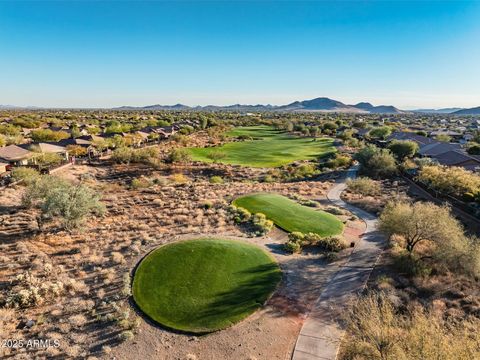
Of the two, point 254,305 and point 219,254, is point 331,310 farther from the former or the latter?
point 219,254

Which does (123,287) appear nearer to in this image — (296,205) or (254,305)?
(254,305)

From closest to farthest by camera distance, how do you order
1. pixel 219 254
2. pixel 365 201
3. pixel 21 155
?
pixel 219 254, pixel 365 201, pixel 21 155

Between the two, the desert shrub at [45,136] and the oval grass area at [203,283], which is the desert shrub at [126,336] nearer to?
the oval grass area at [203,283]

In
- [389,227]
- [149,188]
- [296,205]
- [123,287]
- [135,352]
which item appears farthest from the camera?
[149,188]

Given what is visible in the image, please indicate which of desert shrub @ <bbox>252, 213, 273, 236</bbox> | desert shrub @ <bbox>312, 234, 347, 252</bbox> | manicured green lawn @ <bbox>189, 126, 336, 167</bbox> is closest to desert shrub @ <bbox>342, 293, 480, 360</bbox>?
desert shrub @ <bbox>312, 234, 347, 252</bbox>

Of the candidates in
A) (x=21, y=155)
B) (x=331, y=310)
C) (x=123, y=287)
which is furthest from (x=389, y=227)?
(x=21, y=155)

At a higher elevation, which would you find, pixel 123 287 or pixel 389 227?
pixel 389 227

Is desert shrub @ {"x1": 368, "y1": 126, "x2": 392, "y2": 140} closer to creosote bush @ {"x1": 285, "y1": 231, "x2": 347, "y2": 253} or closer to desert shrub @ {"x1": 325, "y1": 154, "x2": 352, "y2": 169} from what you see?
desert shrub @ {"x1": 325, "y1": 154, "x2": 352, "y2": 169}

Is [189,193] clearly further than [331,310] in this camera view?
Yes
